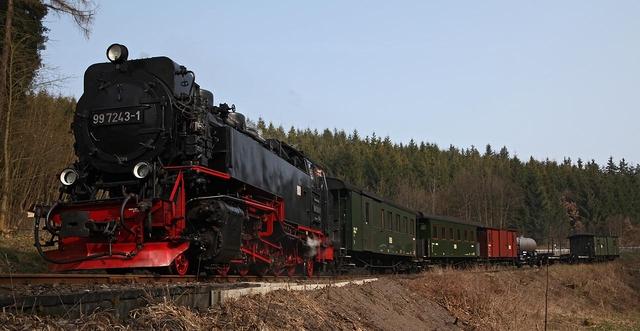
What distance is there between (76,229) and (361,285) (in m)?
5.73

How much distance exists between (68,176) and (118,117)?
1.33m

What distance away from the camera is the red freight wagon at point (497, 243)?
36.4 m

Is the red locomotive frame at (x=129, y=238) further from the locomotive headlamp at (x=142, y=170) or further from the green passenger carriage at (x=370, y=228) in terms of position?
the green passenger carriage at (x=370, y=228)

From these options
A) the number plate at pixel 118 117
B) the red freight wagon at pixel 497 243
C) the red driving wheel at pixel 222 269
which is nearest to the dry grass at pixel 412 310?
the red driving wheel at pixel 222 269

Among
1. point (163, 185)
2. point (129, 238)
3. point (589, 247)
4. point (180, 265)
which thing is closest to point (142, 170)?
point (163, 185)

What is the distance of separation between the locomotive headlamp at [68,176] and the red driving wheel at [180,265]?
2.33 metres

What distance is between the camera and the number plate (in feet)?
33.8

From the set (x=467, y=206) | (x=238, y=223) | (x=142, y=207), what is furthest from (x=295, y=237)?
(x=467, y=206)

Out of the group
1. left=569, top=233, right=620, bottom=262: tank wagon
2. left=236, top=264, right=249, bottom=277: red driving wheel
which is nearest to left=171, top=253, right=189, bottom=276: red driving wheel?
left=236, top=264, right=249, bottom=277: red driving wheel

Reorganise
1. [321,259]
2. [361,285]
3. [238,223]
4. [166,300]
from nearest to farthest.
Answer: [166,300] < [238,223] < [361,285] < [321,259]

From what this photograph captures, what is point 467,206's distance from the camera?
80.9m

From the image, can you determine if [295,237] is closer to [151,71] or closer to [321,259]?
[321,259]

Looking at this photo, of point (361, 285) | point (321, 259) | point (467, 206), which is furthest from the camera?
point (467, 206)

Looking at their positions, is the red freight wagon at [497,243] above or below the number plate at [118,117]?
below
